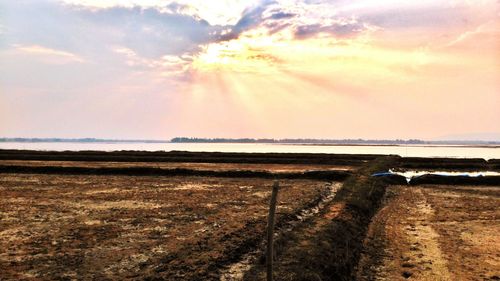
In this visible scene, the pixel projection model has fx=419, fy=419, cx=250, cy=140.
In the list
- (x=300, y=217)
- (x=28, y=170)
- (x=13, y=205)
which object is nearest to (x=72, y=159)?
(x=28, y=170)

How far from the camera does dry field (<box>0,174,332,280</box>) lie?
28.0ft

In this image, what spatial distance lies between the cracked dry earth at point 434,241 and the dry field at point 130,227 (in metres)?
3.14

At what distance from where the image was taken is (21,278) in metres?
7.82

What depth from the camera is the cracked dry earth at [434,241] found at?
895 centimetres

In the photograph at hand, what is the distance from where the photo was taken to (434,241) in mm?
11633

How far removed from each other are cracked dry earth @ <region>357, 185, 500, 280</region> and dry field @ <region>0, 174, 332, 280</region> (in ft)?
10.3

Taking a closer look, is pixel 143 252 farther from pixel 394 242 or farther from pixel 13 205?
pixel 13 205

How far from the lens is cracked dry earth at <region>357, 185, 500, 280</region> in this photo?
895cm

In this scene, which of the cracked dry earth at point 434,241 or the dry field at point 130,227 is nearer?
the dry field at point 130,227

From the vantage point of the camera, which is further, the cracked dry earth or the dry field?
the cracked dry earth

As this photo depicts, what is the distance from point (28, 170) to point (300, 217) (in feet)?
87.1

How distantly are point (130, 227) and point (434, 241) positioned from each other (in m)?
8.74

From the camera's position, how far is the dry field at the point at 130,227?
28.0 ft

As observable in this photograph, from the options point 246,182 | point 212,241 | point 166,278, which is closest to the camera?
point 166,278
